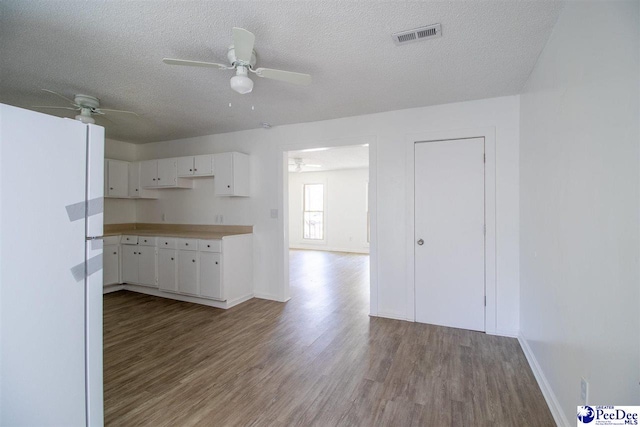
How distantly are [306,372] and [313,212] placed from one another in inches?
281

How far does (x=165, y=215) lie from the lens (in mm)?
5039

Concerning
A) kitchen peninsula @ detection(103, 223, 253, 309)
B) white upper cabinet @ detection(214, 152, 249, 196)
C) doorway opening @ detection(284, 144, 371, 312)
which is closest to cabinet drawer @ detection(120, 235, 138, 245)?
kitchen peninsula @ detection(103, 223, 253, 309)

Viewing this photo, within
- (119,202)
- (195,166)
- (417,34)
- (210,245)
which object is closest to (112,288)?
(119,202)

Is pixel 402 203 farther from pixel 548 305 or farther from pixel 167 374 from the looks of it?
pixel 167 374

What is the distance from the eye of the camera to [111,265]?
4.55 m

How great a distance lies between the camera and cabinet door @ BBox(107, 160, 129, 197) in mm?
4609

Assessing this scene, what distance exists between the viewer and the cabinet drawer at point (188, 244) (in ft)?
12.8

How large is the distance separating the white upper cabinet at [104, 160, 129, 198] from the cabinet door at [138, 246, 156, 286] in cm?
107

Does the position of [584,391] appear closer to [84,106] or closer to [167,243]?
[167,243]

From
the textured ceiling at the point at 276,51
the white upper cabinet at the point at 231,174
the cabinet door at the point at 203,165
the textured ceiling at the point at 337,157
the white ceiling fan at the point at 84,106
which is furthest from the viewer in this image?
the textured ceiling at the point at 337,157

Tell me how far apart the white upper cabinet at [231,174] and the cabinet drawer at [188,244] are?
77 cm

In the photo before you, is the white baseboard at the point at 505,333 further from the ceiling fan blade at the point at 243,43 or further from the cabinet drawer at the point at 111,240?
the cabinet drawer at the point at 111,240

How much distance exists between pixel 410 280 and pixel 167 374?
2574 mm
